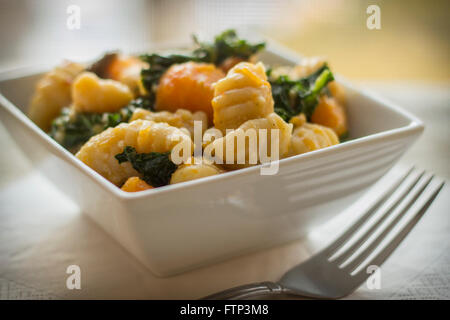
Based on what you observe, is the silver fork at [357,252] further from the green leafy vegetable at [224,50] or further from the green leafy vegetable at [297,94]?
the green leafy vegetable at [224,50]

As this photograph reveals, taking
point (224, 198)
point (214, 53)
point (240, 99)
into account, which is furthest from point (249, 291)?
point (214, 53)

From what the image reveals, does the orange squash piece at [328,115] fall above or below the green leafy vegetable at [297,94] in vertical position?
below

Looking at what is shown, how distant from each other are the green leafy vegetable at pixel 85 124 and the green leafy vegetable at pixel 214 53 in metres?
0.17

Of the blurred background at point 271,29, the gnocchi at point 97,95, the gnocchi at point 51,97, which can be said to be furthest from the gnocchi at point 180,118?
the blurred background at point 271,29

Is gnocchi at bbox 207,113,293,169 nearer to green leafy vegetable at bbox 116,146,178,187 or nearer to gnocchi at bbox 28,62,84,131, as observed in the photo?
green leafy vegetable at bbox 116,146,178,187

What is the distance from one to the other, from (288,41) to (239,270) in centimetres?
293

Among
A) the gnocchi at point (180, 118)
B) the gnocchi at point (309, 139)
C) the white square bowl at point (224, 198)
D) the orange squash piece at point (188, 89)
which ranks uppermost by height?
the orange squash piece at point (188, 89)

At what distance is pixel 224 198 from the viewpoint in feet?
3.97

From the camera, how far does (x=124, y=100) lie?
1724 millimetres

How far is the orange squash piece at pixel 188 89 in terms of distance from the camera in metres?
1.55

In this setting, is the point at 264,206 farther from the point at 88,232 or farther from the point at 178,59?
the point at 178,59

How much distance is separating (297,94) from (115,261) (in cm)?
75

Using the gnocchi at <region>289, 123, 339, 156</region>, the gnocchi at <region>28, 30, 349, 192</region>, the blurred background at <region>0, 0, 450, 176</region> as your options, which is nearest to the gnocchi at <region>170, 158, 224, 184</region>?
the gnocchi at <region>28, 30, 349, 192</region>
